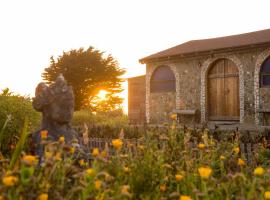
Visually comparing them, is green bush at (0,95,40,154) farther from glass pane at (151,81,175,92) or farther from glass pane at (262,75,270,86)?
glass pane at (151,81,175,92)

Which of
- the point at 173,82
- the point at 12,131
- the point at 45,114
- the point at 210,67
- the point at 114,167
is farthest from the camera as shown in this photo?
the point at 173,82

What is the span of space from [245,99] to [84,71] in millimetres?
15814

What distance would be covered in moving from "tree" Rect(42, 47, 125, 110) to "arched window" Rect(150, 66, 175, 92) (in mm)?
9575

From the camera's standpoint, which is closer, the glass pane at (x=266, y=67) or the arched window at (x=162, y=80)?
the glass pane at (x=266, y=67)

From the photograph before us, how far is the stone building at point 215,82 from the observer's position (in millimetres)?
17141

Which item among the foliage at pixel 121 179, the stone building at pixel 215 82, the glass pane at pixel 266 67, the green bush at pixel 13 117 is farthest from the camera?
the stone building at pixel 215 82

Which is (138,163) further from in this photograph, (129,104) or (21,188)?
(129,104)

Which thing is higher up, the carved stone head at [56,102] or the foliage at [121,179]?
the carved stone head at [56,102]

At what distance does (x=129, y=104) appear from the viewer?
92.1ft

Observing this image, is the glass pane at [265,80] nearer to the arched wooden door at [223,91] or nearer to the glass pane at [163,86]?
the arched wooden door at [223,91]

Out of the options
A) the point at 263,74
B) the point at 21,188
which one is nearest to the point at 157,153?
the point at 21,188

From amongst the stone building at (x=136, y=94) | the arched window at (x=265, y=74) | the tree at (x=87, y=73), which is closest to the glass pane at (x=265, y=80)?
the arched window at (x=265, y=74)

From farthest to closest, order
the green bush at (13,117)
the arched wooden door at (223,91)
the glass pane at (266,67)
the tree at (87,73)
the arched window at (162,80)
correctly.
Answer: the tree at (87,73) → the arched window at (162,80) → the arched wooden door at (223,91) → the glass pane at (266,67) → the green bush at (13,117)

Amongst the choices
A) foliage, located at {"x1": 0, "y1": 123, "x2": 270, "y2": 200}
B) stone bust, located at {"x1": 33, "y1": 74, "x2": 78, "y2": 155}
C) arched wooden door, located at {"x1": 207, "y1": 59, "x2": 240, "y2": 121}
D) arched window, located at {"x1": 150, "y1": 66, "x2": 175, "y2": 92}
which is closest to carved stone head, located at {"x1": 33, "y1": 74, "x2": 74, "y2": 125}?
stone bust, located at {"x1": 33, "y1": 74, "x2": 78, "y2": 155}
